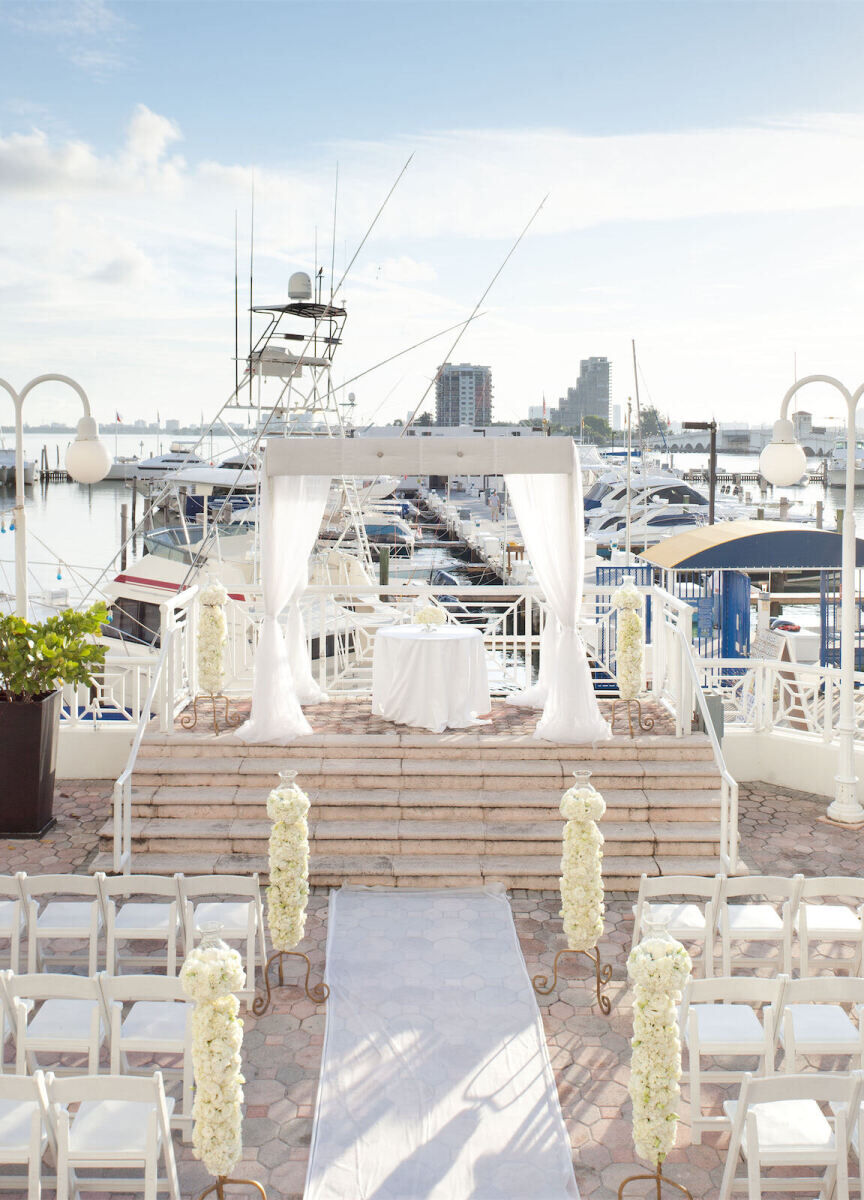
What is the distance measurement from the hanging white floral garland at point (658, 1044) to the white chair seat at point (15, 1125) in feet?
8.35

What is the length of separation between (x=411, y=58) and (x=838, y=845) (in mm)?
10113

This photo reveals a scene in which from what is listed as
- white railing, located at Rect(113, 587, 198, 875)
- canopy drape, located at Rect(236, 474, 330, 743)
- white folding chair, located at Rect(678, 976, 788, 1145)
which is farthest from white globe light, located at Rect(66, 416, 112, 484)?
white folding chair, located at Rect(678, 976, 788, 1145)

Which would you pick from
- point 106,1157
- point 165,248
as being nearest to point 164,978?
point 106,1157

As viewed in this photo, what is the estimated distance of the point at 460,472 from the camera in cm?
947

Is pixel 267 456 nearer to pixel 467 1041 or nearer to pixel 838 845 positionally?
pixel 467 1041

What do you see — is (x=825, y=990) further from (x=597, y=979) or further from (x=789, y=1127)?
(x=597, y=979)

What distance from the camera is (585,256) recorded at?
17875mm

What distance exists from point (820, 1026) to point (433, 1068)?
2.09 m

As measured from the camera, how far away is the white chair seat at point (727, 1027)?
4.98 m

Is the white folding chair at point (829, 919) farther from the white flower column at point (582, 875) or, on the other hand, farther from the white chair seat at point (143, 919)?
the white chair seat at point (143, 919)

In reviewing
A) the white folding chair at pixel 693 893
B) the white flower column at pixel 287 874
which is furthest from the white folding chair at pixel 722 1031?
the white flower column at pixel 287 874

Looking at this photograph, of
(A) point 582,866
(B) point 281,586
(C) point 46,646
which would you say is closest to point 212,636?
(B) point 281,586

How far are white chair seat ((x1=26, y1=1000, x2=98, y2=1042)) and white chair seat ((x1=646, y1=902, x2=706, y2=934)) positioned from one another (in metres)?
3.34

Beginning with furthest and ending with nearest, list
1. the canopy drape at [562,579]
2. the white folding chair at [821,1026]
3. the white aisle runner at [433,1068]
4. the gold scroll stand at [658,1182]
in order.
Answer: the canopy drape at [562,579] < the white folding chair at [821,1026] < the white aisle runner at [433,1068] < the gold scroll stand at [658,1182]
